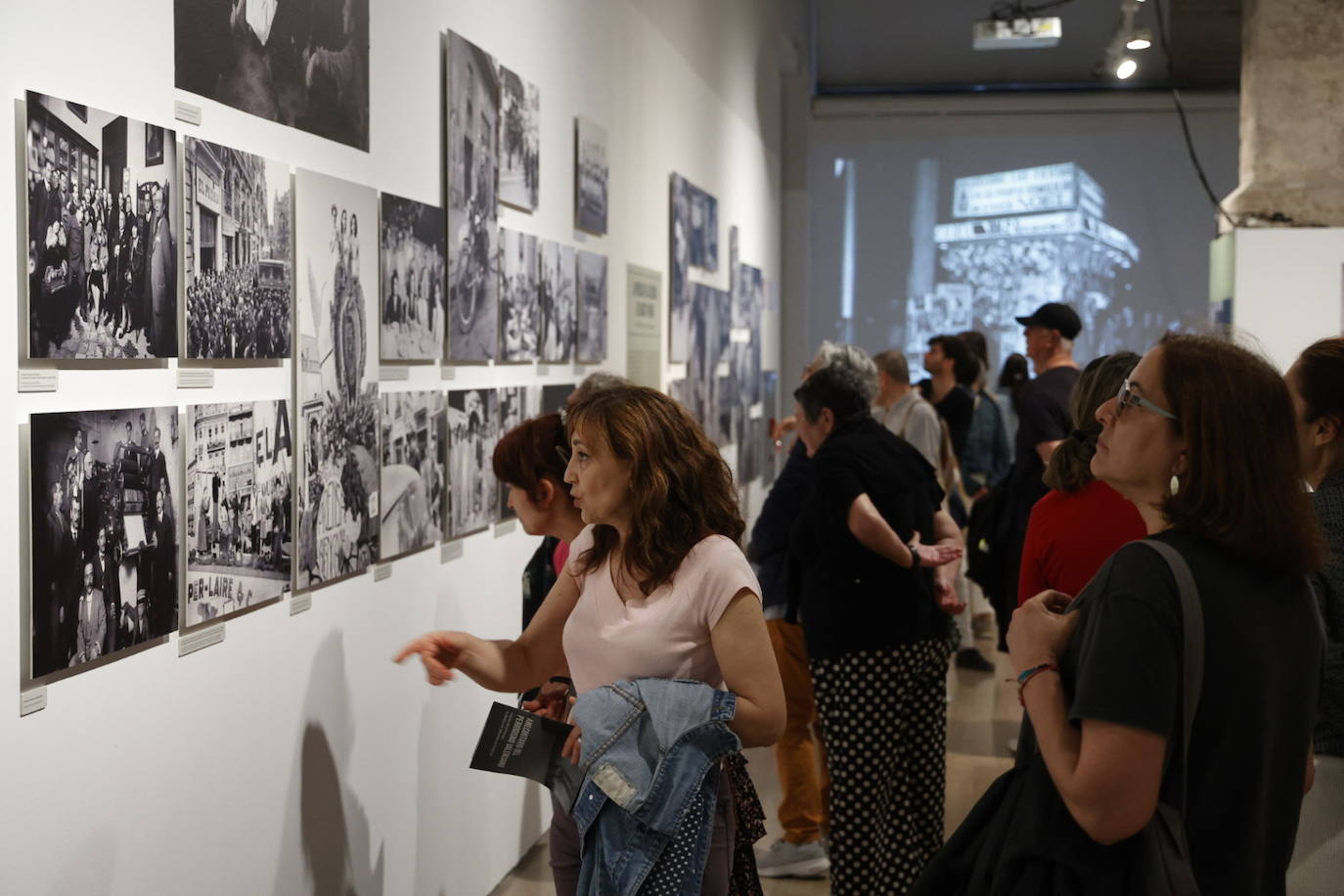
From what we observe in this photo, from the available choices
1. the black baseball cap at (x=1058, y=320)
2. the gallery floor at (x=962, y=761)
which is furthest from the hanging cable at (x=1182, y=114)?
the black baseball cap at (x=1058, y=320)

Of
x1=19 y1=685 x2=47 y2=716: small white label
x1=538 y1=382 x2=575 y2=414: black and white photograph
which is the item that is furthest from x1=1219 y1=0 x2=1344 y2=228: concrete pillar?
x1=19 y1=685 x2=47 y2=716: small white label

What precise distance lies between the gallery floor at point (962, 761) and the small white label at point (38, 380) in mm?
2881

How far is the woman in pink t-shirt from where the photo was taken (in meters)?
2.39

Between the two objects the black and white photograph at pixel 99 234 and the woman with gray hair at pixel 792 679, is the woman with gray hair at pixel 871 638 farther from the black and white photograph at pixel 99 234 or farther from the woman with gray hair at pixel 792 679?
the black and white photograph at pixel 99 234

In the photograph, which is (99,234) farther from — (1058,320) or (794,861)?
(1058,320)

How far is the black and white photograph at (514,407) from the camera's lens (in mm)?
4598

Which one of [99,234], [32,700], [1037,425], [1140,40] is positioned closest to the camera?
[32,700]

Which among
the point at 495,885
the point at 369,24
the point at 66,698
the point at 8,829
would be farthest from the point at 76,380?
the point at 495,885

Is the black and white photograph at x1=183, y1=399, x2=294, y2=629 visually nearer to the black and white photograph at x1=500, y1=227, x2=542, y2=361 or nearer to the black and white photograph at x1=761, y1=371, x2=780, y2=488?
the black and white photograph at x1=500, y1=227, x2=542, y2=361

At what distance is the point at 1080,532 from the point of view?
10.0ft

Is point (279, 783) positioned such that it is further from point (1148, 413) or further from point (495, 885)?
point (1148, 413)

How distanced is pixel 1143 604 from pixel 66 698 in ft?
5.92

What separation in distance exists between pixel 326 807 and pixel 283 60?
1817mm

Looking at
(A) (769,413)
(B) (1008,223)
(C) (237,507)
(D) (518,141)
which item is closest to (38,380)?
(C) (237,507)
